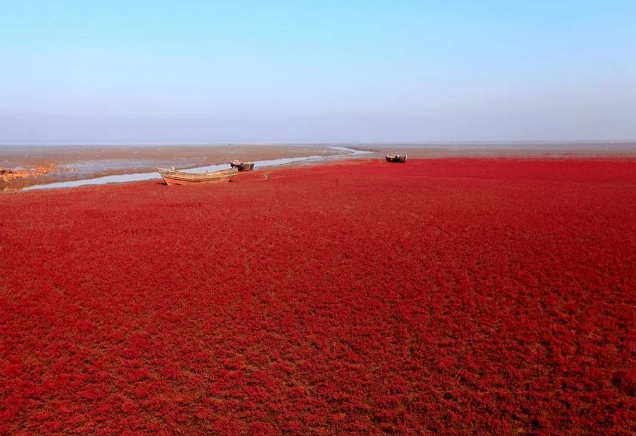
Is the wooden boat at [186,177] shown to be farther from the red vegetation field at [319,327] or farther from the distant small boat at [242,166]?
the red vegetation field at [319,327]

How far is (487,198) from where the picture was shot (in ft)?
64.2

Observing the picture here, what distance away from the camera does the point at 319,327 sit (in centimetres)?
704

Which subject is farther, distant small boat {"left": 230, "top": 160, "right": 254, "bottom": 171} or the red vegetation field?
distant small boat {"left": 230, "top": 160, "right": 254, "bottom": 171}

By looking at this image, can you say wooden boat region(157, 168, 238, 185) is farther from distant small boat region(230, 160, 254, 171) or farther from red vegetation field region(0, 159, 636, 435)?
red vegetation field region(0, 159, 636, 435)

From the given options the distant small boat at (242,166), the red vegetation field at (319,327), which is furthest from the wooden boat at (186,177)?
the red vegetation field at (319,327)

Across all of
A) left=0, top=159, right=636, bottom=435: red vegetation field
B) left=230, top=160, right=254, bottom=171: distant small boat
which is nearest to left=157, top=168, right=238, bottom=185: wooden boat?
left=230, top=160, right=254, bottom=171: distant small boat

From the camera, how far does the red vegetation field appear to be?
16.3 ft

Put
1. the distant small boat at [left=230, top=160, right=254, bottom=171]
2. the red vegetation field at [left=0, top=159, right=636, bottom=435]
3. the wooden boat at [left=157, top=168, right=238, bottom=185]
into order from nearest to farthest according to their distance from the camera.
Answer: the red vegetation field at [left=0, top=159, right=636, bottom=435] < the wooden boat at [left=157, top=168, right=238, bottom=185] < the distant small boat at [left=230, top=160, right=254, bottom=171]

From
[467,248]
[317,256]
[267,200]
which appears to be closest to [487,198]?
[467,248]

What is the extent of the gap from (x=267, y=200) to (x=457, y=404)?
15.6 metres

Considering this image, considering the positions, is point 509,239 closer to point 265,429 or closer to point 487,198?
point 487,198

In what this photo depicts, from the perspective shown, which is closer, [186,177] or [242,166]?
[186,177]

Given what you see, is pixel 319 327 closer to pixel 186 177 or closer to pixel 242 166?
pixel 186 177

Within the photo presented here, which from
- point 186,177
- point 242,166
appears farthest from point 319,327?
point 242,166
